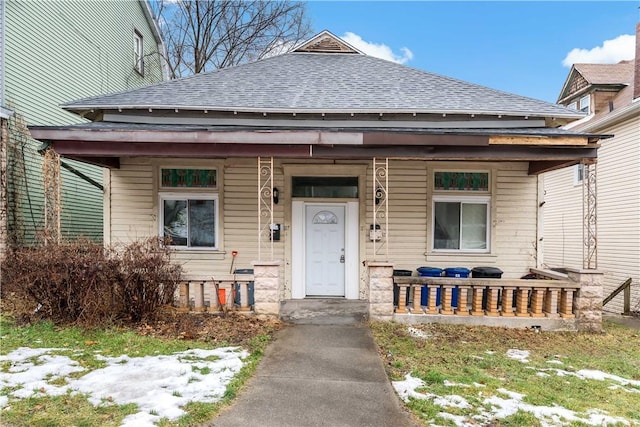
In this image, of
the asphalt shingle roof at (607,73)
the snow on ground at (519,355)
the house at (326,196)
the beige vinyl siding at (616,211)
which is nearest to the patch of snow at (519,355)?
the snow on ground at (519,355)

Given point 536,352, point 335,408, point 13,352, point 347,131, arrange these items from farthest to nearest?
point 347,131
point 536,352
point 13,352
point 335,408

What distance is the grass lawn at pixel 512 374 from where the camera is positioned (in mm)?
3488

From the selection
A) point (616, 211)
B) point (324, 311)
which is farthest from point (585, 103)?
point (324, 311)

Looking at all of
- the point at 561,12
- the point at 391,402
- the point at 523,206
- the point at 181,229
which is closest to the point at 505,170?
the point at 523,206

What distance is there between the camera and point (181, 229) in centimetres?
805

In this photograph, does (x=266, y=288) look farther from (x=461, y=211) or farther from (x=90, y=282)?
(x=461, y=211)

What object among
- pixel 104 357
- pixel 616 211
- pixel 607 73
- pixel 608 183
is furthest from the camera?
pixel 607 73

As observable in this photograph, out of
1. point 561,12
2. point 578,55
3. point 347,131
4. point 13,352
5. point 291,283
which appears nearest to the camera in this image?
point 13,352

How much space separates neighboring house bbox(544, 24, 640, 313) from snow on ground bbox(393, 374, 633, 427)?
8770 mm

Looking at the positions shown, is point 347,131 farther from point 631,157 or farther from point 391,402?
point 631,157

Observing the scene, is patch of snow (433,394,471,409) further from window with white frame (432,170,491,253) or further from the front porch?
window with white frame (432,170,491,253)

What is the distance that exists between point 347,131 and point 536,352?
4.45 m

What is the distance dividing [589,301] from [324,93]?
6.57m

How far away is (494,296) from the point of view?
662cm
